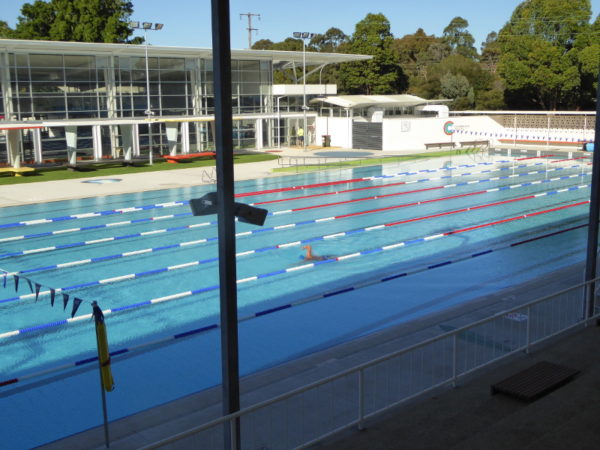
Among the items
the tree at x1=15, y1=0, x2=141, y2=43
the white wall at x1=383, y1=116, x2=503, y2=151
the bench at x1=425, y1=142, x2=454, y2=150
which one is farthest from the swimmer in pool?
the tree at x1=15, y1=0, x2=141, y2=43

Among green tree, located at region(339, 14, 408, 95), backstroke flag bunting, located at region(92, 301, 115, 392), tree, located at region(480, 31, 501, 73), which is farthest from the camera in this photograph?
tree, located at region(480, 31, 501, 73)

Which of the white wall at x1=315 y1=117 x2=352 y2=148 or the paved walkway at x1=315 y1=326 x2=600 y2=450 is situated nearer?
the paved walkway at x1=315 y1=326 x2=600 y2=450

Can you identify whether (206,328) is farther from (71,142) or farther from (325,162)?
(325,162)

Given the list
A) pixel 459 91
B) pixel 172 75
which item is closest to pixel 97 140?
pixel 172 75

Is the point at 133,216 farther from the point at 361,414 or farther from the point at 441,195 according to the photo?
the point at 361,414

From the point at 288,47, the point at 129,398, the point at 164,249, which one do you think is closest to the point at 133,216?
the point at 164,249

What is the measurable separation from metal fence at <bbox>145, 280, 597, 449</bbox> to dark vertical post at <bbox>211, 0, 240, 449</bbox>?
0.22 m

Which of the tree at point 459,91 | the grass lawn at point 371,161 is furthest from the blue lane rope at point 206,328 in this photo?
the tree at point 459,91

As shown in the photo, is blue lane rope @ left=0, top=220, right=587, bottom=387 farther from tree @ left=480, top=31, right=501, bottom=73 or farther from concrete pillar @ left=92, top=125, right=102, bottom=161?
tree @ left=480, top=31, right=501, bottom=73

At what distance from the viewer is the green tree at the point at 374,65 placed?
205ft

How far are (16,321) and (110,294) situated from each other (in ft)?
5.95

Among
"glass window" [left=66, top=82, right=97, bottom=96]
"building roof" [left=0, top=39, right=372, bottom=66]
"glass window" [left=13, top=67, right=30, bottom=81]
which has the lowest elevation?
"glass window" [left=66, top=82, right=97, bottom=96]

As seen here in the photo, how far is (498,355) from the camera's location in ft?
26.6

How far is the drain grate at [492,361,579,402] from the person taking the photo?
22.3ft
